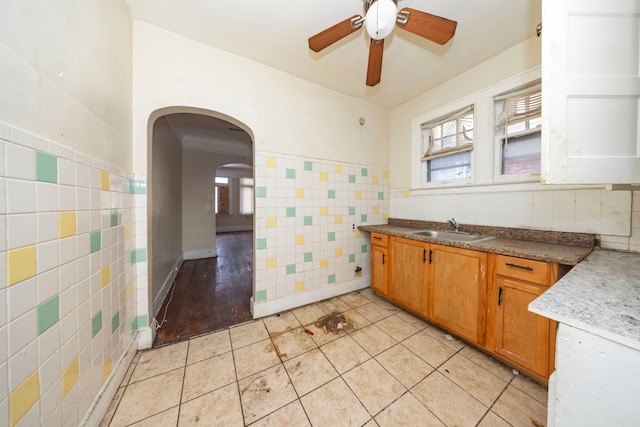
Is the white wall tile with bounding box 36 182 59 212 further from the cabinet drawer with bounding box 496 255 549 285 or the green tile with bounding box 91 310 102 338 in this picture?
the cabinet drawer with bounding box 496 255 549 285

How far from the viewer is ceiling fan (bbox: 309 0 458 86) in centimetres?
113

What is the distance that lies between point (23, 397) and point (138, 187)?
1.26 meters

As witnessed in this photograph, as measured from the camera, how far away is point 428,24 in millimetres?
1223

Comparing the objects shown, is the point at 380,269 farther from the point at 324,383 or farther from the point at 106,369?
the point at 106,369

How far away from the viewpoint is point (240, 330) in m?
1.78

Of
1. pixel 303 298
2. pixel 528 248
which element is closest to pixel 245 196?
pixel 303 298

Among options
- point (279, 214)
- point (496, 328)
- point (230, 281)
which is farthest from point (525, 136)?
point (230, 281)

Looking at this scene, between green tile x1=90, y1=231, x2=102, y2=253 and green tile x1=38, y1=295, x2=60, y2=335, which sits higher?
green tile x1=90, y1=231, x2=102, y2=253

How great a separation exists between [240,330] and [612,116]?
250cm

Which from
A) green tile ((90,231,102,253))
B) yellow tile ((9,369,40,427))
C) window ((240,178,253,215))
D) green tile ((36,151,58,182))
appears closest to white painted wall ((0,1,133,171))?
green tile ((36,151,58,182))

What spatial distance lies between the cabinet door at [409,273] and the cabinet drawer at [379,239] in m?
0.10

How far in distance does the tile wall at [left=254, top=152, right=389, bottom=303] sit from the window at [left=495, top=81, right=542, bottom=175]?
4.08 ft

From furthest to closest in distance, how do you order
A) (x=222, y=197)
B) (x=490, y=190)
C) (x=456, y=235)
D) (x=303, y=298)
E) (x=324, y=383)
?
(x=222, y=197), (x=303, y=298), (x=456, y=235), (x=490, y=190), (x=324, y=383)

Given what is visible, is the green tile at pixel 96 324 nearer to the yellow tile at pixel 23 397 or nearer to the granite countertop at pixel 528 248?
the yellow tile at pixel 23 397
